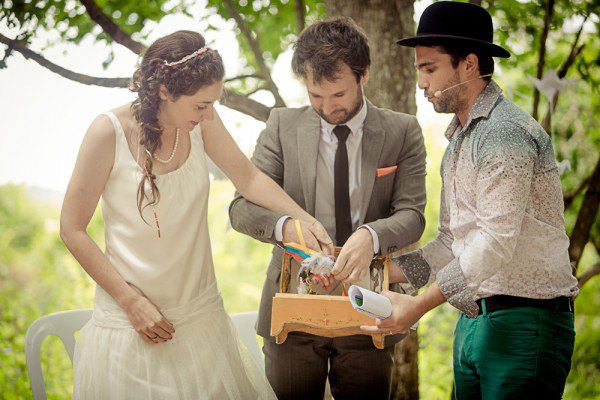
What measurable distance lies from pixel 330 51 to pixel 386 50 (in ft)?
3.74

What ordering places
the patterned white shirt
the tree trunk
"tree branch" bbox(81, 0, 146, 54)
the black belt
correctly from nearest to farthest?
the patterned white shirt, the black belt, "tree branch" bbox(81, 0, 146, 54), the tree trunk

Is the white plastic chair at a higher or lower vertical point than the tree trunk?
lower

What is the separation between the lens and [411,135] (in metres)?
2.48

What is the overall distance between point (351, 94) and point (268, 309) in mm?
853

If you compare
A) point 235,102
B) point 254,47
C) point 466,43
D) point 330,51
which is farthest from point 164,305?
point 254,47

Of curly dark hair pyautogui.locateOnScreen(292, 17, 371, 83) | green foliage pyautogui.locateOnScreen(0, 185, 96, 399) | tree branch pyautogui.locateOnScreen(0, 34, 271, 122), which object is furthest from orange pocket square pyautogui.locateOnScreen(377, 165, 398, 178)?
green foliage pyautogui.locateOnScreen(0, 185, 96, 399)

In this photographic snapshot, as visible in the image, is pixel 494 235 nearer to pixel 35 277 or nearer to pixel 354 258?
pixel 354 258

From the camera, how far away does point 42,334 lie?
2615 mm

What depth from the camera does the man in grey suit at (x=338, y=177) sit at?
2.37m

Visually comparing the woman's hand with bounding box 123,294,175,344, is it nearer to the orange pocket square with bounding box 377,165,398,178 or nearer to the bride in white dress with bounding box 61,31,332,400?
the bride in white dress with bounding box 61,31,332,400

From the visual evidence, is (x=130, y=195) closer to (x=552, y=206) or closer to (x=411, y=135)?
(x=411, y=135)

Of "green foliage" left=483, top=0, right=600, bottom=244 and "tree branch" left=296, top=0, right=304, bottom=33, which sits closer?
"tree branch" left=296, top=0, right=304, bottom=33

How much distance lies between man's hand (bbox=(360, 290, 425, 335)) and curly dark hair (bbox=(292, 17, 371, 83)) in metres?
0.81

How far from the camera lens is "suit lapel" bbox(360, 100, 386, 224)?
2.39 meters
